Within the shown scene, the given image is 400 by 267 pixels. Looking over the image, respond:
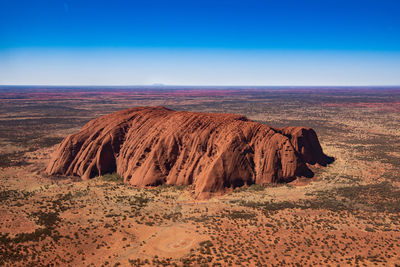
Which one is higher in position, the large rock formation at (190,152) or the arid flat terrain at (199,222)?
the large rock formation at (190,152)

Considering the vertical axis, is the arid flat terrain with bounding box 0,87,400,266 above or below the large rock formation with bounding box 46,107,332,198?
below

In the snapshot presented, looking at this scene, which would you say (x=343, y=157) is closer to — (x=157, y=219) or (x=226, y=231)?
(x=226, y=231)

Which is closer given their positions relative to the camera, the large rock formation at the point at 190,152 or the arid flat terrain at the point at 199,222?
the arid flat terrain at the point at 199,222

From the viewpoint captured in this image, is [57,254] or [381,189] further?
[381,189]

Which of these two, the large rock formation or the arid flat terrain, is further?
the large rock formation

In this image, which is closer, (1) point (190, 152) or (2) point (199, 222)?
(2) point (199, 222)

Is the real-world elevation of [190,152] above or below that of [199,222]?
above

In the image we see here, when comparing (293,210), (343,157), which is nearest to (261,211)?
(293,210)

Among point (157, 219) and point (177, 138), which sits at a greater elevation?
point (177, 138)
